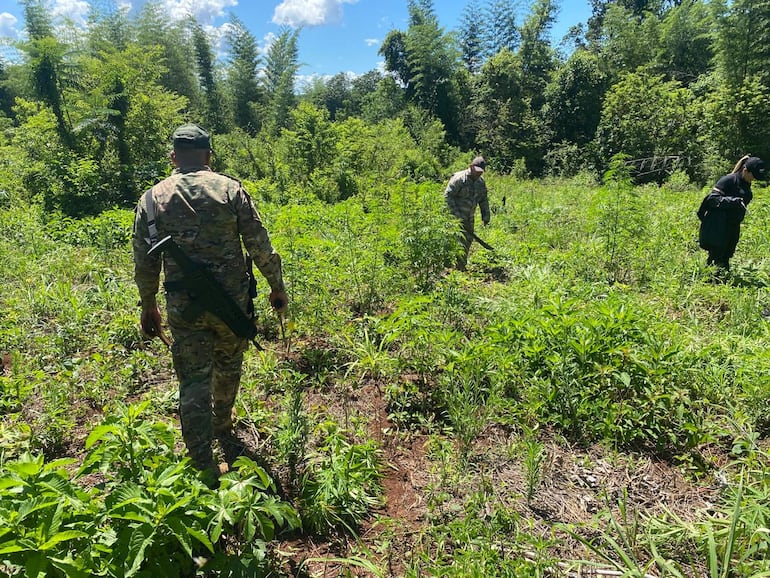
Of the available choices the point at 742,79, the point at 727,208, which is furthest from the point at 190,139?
the point at 742,79

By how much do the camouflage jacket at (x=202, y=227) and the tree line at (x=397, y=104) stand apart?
634 cm

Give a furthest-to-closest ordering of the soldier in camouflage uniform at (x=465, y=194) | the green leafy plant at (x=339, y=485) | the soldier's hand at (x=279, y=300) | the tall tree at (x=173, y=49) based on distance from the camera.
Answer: the tall tree at (x=173, y=49)
the soldier in camouflage uniform at (x=465, y=194)
the soldier's hand at (x=279, y=300)
the green leafy plant at (x=339, y=485)

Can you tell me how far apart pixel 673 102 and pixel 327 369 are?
18.9 m

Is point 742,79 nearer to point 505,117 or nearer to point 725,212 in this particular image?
point 505,117

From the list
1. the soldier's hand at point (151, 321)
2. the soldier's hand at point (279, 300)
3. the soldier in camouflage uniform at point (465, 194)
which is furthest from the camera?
the soldier in camouflage uniform at point (465, 194)

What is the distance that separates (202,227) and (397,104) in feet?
84.5

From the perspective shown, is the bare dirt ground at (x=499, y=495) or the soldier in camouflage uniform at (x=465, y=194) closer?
the bare dirt ground at (x=499, y=495)

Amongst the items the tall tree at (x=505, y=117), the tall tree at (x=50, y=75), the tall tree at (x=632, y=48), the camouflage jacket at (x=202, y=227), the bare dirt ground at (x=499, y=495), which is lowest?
the bare dirt ground at (x=499, y=495)

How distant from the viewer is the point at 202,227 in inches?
89.7

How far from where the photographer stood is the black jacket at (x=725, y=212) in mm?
4660

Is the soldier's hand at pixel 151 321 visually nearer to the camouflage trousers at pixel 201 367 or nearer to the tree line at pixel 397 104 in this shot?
the camouflage trousers at pixel 201 367

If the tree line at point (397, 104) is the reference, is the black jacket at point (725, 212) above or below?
below

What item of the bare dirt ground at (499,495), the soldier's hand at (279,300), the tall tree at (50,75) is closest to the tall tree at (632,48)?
the tall tree at (50,75)

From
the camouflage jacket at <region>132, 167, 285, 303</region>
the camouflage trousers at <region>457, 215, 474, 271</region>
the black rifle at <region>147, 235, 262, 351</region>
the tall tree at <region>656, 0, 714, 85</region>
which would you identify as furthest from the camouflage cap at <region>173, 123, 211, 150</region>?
the tall tree at <region>656, 0, 714, 85</region>
